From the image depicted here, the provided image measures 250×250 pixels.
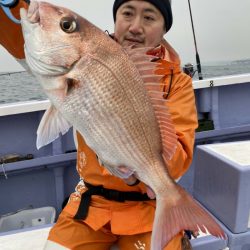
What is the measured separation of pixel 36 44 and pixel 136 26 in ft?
2.90

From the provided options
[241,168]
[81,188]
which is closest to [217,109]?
[241,168]

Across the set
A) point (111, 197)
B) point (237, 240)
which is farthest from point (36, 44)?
point (237, 240)

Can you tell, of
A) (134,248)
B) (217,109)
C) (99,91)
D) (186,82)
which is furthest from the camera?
(217,109)

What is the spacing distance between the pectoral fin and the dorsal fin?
0.42m

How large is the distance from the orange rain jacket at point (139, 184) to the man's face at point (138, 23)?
0.65ft

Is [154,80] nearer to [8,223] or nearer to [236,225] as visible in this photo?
[236,225]

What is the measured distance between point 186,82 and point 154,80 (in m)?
0.70

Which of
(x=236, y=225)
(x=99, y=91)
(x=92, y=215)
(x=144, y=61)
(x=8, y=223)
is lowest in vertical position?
(x=8, y=223)

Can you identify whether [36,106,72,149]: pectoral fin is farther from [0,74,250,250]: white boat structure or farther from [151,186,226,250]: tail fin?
[0,74,250,250]: white boat structure

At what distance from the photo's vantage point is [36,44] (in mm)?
1479

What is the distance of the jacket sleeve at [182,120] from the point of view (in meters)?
1.89

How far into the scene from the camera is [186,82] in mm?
2318

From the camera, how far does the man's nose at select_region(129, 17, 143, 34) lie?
219cm

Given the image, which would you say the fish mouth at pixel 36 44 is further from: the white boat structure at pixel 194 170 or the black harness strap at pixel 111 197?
the white boat structure at pixel 194 170
